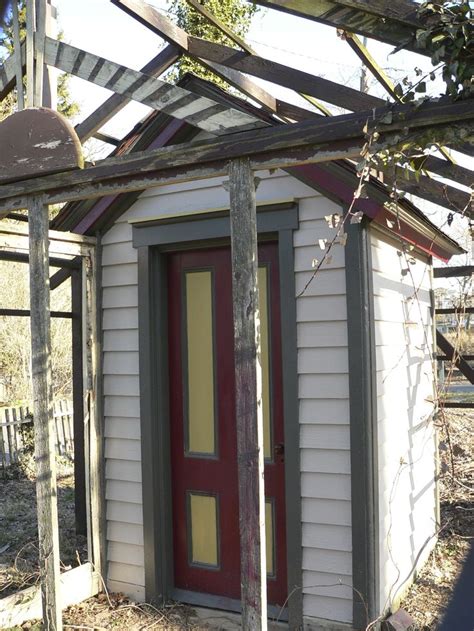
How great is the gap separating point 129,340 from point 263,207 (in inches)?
56.9

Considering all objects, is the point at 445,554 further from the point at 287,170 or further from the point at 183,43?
the point at 183,43

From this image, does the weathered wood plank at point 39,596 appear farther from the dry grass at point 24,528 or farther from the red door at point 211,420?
the red door at point 211,420

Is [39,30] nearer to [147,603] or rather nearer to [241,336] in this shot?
[241,336]

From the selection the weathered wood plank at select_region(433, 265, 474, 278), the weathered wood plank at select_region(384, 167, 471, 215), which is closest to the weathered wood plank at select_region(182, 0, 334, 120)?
the weathered wood plank at select_region(384, 167, 471, 215)

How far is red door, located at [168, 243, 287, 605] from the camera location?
4.36 metres

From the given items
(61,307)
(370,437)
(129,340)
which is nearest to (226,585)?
(370,437)

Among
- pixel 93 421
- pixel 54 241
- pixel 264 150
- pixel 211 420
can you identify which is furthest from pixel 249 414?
pixel 54 241

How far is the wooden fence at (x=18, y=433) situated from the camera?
935 centimetres

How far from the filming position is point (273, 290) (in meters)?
4.39

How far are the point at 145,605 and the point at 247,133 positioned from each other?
11.3 feet

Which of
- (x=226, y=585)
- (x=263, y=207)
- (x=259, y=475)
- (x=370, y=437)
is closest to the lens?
(x=259, y=475)

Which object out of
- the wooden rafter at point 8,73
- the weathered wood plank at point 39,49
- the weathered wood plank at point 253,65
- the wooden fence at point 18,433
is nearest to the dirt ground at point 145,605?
the wooden fence at point 18,433

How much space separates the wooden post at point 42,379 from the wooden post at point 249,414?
1.31m

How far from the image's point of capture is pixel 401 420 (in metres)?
4.76
